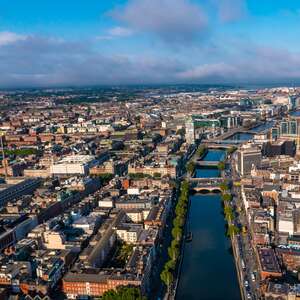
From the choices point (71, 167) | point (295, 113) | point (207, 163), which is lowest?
point (207, 163)

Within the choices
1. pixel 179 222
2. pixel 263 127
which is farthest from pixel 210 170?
pixel 263 127

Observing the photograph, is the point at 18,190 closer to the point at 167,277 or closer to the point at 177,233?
the point at 177,233

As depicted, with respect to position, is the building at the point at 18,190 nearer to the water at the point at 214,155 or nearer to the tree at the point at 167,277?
the tree at the point at 167,277

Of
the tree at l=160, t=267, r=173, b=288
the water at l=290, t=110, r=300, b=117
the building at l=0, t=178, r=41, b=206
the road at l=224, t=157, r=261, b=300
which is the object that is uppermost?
the water at l=290, t=110, r=300, b=117

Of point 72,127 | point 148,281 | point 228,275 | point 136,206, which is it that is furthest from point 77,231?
point 72,127

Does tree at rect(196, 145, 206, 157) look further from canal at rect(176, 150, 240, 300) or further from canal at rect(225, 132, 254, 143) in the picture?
canal at rect(176, 150, 240, 300)

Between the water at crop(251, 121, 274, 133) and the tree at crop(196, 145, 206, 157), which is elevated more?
the water at crop(251, 121, 274, 133)

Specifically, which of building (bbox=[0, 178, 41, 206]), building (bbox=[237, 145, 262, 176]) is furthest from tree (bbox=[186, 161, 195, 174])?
building (bbox=[0, 178, 41, 206])

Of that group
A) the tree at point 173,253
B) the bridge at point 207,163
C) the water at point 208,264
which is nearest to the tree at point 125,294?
the water at point 208,264

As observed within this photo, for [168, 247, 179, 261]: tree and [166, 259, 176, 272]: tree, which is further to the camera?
[168, 247, 179, 261]: tree
